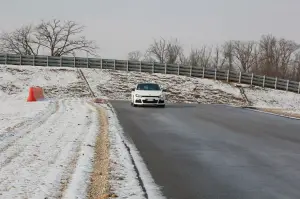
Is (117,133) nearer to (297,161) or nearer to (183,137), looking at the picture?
(183,137)

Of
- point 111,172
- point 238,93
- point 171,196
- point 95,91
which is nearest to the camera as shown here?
point 171,196

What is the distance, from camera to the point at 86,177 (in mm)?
6105

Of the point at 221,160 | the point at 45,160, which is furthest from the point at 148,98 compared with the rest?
the point at 45,160

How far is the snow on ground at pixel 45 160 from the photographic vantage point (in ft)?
17.8

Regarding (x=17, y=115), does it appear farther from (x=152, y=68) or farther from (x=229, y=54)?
(x=229, y=54)

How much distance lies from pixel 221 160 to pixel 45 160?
3.20 metres

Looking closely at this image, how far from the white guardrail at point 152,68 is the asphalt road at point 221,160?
36199 millimetres

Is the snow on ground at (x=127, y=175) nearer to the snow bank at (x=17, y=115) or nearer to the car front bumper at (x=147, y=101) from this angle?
the snow bank at (x=17, y=115)

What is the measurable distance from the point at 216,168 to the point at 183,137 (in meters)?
3.80

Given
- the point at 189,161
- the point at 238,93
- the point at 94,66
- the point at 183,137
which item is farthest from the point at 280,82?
the point at 189,161

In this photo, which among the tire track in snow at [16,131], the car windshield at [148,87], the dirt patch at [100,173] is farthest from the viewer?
the car windshield at [148,87]

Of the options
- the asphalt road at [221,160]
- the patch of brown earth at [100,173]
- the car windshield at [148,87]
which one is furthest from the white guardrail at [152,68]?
the patch of brown earth at [100,173]

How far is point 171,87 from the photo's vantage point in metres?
43.1

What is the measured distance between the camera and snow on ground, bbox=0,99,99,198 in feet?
17.8
